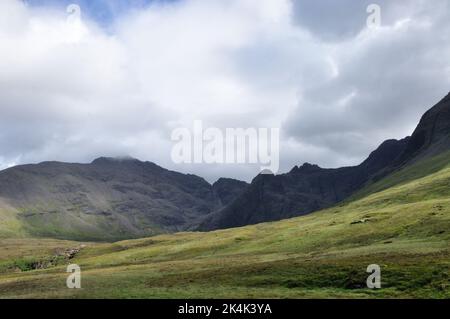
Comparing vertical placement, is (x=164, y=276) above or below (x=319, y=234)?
below

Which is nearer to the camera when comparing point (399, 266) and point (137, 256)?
point (399, 266)

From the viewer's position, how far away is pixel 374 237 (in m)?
98.9

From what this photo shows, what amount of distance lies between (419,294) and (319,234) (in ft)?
234

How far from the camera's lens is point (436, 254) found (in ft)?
204
